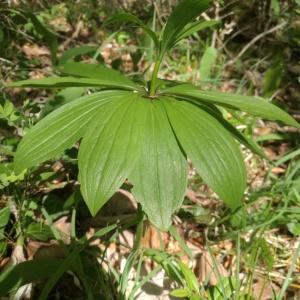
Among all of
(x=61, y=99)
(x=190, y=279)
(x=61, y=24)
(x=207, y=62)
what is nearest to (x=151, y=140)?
(x=190, y=279)

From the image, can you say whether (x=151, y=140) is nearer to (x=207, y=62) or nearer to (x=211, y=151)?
(x=211, y=151)

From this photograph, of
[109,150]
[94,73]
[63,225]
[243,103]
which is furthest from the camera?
[63,225]

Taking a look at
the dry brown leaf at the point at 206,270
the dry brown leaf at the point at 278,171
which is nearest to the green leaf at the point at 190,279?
the dry brown leaf at the point at 206,270

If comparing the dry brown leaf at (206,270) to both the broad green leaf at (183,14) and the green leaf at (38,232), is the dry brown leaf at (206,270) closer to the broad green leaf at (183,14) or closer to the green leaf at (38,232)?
the green leaf at (38,232)

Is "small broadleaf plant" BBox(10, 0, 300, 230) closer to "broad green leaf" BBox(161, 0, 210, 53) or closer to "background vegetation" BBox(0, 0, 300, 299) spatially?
"broad green leaf" BBox(161, 0, 210, 53)

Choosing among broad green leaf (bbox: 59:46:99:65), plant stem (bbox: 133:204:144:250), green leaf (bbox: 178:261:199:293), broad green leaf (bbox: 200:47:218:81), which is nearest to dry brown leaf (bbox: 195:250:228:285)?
→ green leaf (bbox: 178:261:199:293)

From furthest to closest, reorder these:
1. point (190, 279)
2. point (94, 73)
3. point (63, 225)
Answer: point (63, 225) → point (190, 279) → point (94, 73)
